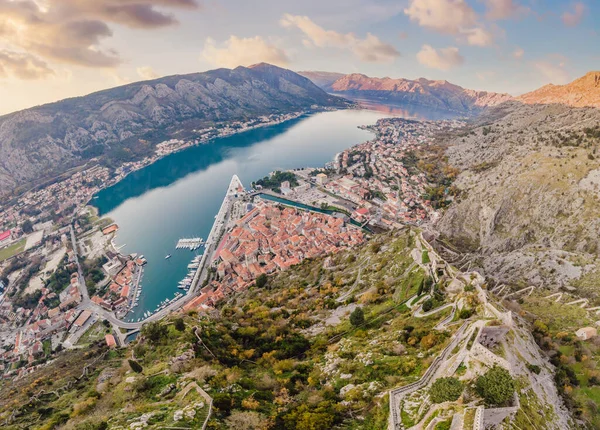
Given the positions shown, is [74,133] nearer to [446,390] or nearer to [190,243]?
[190,243]

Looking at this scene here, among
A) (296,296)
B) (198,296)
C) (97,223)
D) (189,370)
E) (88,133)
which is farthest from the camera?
(88,133)

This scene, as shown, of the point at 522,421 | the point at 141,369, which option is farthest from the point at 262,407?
the point at 522,421

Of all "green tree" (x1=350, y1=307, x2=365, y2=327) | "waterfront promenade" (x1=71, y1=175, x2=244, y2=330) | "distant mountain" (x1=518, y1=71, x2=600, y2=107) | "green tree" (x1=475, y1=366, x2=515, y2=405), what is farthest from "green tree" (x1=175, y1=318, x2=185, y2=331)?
"distant mountain" (x1=518, y1=71, x2=600, y2=107)

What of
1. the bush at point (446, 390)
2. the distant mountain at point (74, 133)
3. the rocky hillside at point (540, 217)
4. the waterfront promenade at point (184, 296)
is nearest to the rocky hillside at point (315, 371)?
A: the bush at point (446, 390)

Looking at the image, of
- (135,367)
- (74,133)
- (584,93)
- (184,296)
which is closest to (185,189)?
(184,296)

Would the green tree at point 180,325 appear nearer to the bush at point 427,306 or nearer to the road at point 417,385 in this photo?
the road at point 417,385

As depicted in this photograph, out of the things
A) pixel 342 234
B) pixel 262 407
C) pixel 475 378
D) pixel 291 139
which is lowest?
pixel 342 234

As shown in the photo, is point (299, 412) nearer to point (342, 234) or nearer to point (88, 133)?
point (342, 234)
